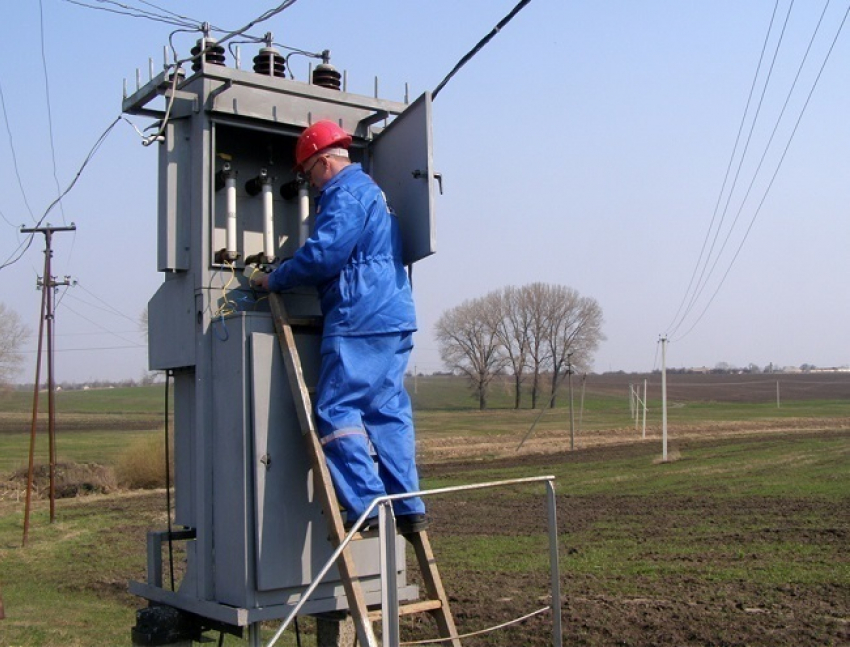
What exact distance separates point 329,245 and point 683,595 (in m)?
6.80

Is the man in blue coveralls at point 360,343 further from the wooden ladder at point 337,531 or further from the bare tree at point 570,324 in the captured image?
the bare tree at point 570,324

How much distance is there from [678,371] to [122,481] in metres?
133

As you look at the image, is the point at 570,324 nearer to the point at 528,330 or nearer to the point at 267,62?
the point at 528,330

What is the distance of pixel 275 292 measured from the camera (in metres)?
5.40

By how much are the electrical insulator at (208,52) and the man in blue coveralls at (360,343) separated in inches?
45.5

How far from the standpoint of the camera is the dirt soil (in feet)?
28.8

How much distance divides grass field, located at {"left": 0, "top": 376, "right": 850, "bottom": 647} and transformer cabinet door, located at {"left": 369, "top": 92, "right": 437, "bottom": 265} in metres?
4.54

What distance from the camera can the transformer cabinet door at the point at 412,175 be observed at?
5586 millimetres

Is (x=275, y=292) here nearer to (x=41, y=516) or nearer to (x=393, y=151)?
(x=393, y=151)

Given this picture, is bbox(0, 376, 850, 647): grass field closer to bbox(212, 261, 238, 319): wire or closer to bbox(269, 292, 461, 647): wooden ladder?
bbox(269, 292, 461, 647): wooden ladder

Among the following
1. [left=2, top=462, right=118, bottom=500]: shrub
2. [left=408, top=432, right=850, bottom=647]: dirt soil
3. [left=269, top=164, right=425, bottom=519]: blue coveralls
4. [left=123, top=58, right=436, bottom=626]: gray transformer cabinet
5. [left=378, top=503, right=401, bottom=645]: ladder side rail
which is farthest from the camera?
[left=2, top=462, right=118, bottom=500]: shrub

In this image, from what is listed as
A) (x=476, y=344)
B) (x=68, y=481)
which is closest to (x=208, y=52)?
(x=68, y=481)

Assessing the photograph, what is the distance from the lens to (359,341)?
5125 mm

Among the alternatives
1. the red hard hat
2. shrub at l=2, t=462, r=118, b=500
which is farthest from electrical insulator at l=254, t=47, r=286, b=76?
shrub at l=2, t=462, r=118, b=500
